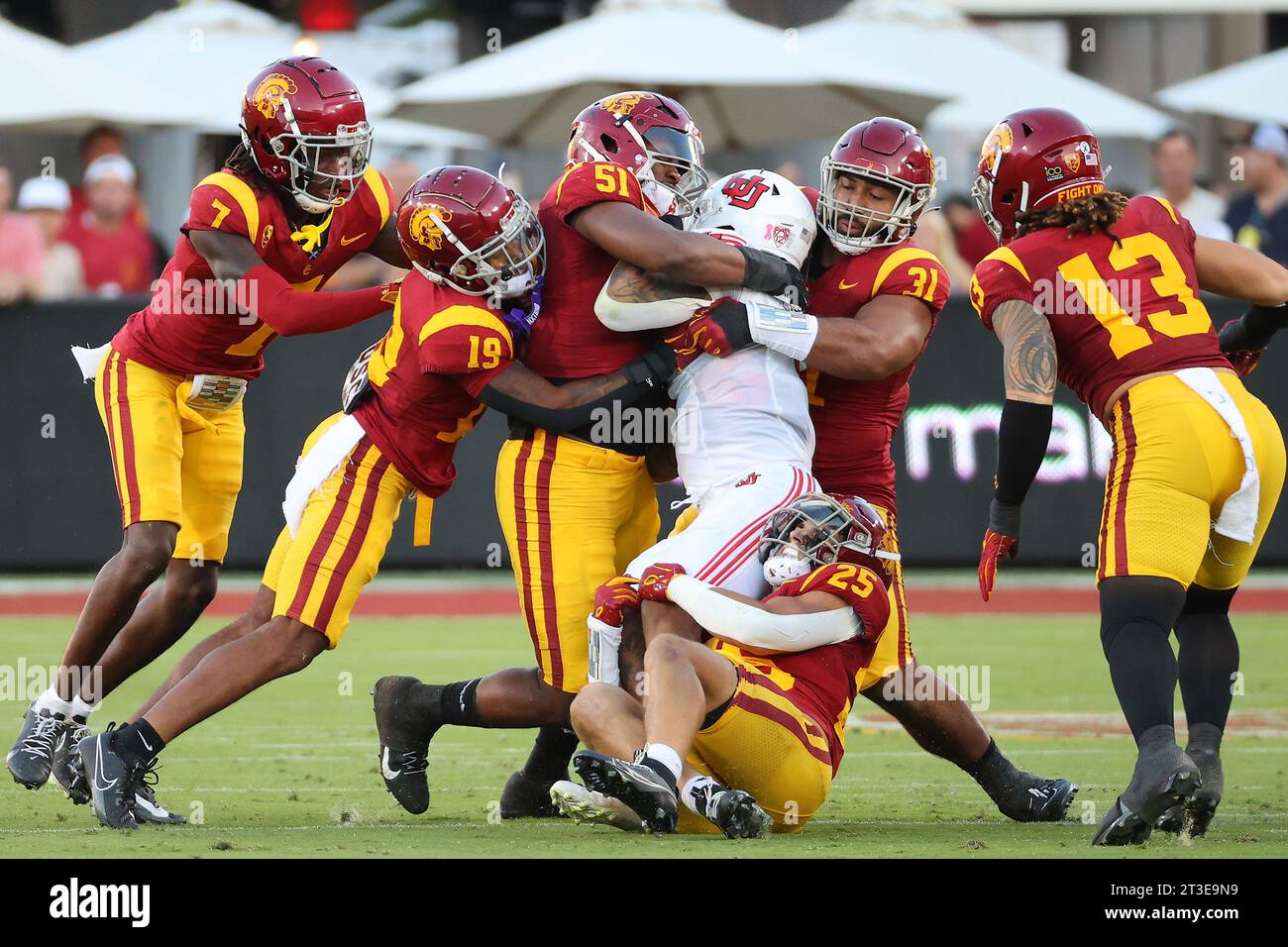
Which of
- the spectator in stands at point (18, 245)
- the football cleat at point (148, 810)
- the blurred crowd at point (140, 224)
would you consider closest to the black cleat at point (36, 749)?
the football cleat at point (148, 810)

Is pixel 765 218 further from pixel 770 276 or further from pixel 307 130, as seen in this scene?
pixel 307 130

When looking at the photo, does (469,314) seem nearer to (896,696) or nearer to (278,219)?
(278,219)

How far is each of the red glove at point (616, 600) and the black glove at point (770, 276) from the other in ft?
3.06

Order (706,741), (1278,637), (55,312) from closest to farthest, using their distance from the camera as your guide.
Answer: (706,741) → (1278,637) → (55,312)

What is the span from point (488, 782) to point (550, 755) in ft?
2.24

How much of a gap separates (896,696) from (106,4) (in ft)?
59.6

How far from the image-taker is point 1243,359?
238 inches

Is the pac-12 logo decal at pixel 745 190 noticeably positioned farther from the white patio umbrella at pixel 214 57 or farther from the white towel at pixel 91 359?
the white patio umbrella at pixel 214 57

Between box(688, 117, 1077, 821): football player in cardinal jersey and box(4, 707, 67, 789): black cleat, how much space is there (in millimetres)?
2411

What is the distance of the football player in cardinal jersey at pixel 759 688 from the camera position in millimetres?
4941

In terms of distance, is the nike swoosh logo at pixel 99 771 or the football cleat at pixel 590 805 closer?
the football cleat at pixel 590 805

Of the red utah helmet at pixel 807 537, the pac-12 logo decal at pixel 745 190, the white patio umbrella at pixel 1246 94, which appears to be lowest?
the red utah helmet at pixel 807 537
